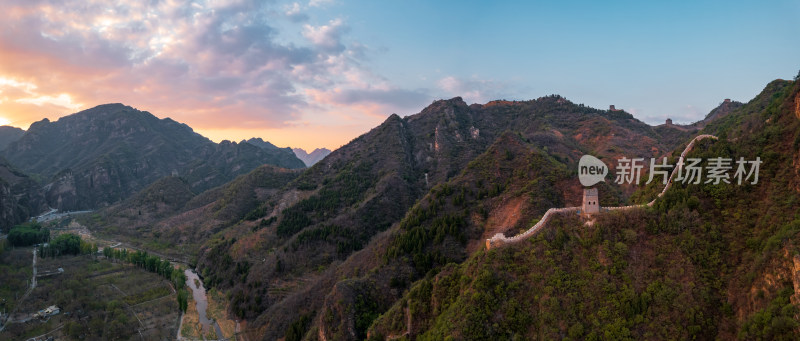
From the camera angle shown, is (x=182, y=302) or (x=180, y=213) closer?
(x=182, y=302)

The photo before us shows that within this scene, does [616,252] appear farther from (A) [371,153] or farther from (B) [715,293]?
(A) [371,153]

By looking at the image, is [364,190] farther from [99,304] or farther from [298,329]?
[99,304]

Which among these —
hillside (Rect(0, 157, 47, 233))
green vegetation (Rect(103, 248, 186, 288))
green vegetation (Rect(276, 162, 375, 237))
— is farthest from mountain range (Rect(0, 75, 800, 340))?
green vegetation (Rect(103, 248, 186, 288))

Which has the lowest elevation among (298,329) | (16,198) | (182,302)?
(182,302)

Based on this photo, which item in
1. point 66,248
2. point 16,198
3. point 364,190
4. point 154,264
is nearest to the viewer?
point 154,264

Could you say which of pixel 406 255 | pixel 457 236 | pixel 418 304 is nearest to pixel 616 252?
pixel 418 304

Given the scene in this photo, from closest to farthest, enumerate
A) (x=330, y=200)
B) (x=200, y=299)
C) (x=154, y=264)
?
(x=200, y=299)
(x=154, y=264)
(x=330, y=200)

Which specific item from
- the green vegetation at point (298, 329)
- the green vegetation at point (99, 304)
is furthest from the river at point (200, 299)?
the green vegetation at point (298, 329)

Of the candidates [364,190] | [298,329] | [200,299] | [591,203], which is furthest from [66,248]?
[591,203]
